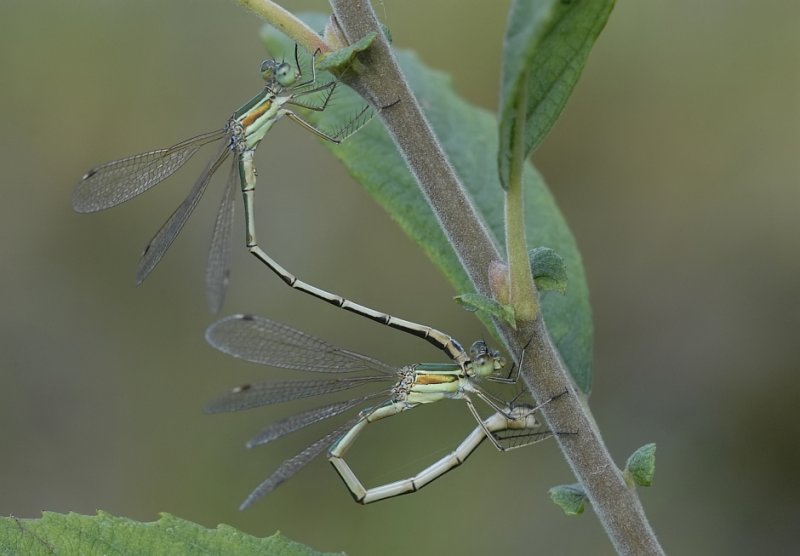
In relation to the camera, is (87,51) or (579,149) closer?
(579,149)

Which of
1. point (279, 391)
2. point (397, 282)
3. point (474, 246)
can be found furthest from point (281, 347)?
point (397, 282)

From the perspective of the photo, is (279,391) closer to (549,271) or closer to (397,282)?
(549,271)

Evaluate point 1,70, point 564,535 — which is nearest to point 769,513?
point 564,535

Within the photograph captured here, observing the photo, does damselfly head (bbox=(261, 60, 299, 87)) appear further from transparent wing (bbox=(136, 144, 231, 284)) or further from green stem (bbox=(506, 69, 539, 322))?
green stem (bbox=(506, 69, 539, 322))

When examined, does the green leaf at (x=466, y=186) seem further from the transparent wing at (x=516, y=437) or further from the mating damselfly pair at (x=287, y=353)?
the transparent wing at (x=516, y=437)

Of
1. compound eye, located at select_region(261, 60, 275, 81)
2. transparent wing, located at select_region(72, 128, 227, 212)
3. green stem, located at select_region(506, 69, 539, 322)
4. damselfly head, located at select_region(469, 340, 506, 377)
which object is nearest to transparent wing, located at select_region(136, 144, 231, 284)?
transparent wing, located at select_region(72, 128, 227, 212)

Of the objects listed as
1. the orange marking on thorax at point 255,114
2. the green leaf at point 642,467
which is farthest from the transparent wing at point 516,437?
the orange marking on thorax at point 255,114

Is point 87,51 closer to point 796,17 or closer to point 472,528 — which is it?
point 472,528
